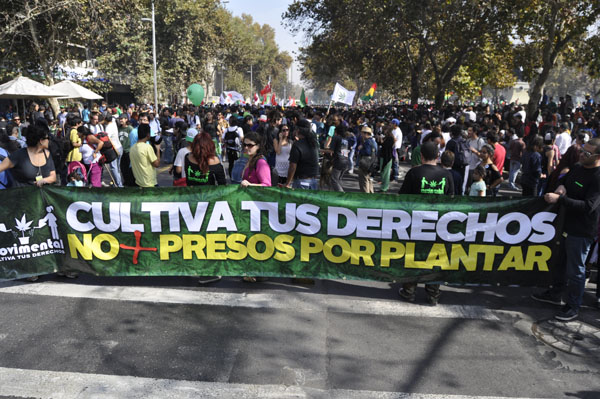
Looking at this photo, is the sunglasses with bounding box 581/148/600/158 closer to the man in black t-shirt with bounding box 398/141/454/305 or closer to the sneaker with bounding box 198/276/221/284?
the man in black t-shirt with bounding box 398/141/454/305

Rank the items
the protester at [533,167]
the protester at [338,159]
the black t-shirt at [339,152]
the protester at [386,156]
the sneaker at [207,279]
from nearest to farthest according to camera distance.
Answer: the sneaker at [207,279]
the protester at [533,167]
the protester at [338,159]
the black t-shirt at [339,152]
the protester at [386,156]

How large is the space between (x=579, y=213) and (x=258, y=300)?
3.55 metres

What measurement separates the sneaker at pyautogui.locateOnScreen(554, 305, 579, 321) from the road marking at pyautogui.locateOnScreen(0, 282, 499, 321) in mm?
666

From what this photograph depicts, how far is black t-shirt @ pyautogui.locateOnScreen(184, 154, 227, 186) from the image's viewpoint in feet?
19.9

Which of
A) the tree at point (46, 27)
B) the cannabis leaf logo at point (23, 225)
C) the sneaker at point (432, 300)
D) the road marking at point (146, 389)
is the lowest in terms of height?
the road marking at point (146, 389)

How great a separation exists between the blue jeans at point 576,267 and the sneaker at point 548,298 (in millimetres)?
441

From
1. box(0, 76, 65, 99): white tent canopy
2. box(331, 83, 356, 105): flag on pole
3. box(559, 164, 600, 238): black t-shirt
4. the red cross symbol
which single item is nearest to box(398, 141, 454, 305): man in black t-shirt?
box(559, 164, 600, 238): black t-shirt

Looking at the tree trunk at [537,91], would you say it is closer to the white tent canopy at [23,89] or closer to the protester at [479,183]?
the protester at [479,183]

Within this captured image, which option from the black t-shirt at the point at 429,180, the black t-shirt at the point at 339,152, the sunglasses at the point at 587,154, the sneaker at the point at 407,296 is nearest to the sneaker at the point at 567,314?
the sneaker at the point at 407,296

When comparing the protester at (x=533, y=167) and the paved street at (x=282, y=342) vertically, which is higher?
the protester at (x=533, y=167)

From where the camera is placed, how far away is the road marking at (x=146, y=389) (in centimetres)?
383

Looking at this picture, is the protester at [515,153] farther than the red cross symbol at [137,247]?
Yes

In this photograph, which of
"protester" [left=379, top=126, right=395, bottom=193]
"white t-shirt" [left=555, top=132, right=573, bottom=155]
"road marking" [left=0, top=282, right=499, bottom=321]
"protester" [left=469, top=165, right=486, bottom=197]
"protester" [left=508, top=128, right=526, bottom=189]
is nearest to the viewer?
"road marking" [left=0, top=282, right=499, bottom=321]

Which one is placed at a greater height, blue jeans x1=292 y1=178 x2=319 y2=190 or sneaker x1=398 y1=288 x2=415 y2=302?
blue jeans x1=292 y1=178 x2=319 y2=190
